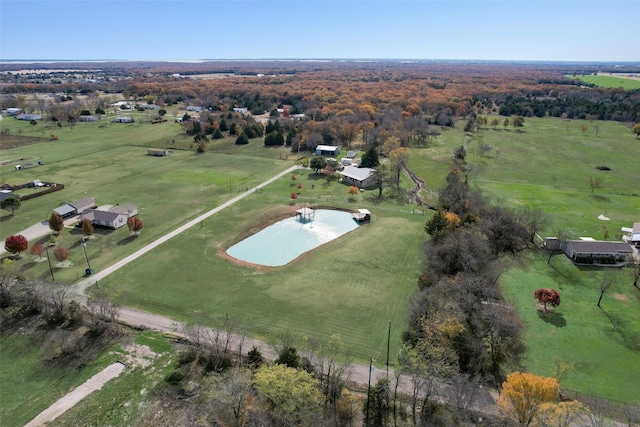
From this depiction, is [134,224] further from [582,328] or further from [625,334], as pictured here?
[625,334]

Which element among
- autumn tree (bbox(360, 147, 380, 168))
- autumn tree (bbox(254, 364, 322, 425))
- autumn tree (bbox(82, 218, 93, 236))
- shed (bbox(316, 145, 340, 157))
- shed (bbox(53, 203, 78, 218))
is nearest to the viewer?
autumn tree (bbox(254, 364, 322, 425))

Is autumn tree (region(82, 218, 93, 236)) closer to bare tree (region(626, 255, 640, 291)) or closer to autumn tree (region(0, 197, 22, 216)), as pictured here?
autumn tree (region(0, 197, 22, 216))

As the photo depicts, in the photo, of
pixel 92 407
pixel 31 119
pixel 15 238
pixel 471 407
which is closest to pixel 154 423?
pixel 92 407

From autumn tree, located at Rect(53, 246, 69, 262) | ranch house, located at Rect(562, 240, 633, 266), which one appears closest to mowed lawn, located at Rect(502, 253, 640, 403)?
ranch house, located at Rect(562, 240, 633, 266)

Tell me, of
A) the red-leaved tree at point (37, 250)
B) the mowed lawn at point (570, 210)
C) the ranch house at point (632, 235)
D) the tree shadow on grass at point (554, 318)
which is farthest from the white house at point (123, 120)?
the ranch house at point (632, 235)

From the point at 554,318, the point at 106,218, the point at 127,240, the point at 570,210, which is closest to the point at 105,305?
the point at 127,240

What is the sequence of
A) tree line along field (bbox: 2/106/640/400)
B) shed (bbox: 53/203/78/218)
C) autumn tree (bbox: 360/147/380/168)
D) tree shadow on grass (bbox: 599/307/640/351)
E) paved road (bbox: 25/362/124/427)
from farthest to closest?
autumn tree (bbox: 360/147/380/168) → shed (bbox: 53/203/78/218) → tree line along field (bbox: 2/106/640/400) → tree shadow on grass (bbox: 599/307/640/351) → paved road (bbox: 25/362/124/427)
